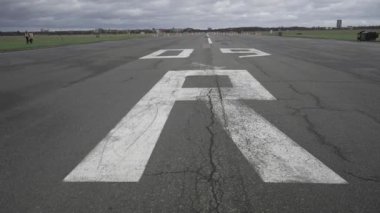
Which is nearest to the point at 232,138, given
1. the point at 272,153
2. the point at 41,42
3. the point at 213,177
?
the point at 272,153


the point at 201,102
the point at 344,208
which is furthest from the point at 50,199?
the point at 201,102

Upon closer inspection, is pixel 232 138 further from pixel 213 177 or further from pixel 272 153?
pixel 213 177

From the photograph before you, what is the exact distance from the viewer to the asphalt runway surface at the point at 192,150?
300 cm

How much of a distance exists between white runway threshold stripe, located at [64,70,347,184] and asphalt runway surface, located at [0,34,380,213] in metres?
0.02

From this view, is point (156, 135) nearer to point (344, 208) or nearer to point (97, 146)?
point (97, 146)

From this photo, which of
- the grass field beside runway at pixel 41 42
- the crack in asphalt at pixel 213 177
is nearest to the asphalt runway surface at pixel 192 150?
the crack in asphalt at pixel 213 177

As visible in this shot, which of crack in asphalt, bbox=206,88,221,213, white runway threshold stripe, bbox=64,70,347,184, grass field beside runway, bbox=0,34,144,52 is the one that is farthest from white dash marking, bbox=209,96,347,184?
grass field beside runway, bbox=0,34,144,52

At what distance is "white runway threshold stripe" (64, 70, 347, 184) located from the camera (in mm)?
3445

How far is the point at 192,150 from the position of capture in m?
4.12

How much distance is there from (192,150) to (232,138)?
26.0 inches

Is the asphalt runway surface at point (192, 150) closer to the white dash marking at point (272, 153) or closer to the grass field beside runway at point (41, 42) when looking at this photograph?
the white dash marking at point (272, 153)

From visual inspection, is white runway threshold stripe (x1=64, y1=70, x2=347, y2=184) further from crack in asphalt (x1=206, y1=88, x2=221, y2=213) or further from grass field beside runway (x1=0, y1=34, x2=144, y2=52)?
grass field beside runway (x1=0, y1=34, x2=144, y2=52)

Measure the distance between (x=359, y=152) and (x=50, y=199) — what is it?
3.40 metres

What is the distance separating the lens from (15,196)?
3102 millimetres
